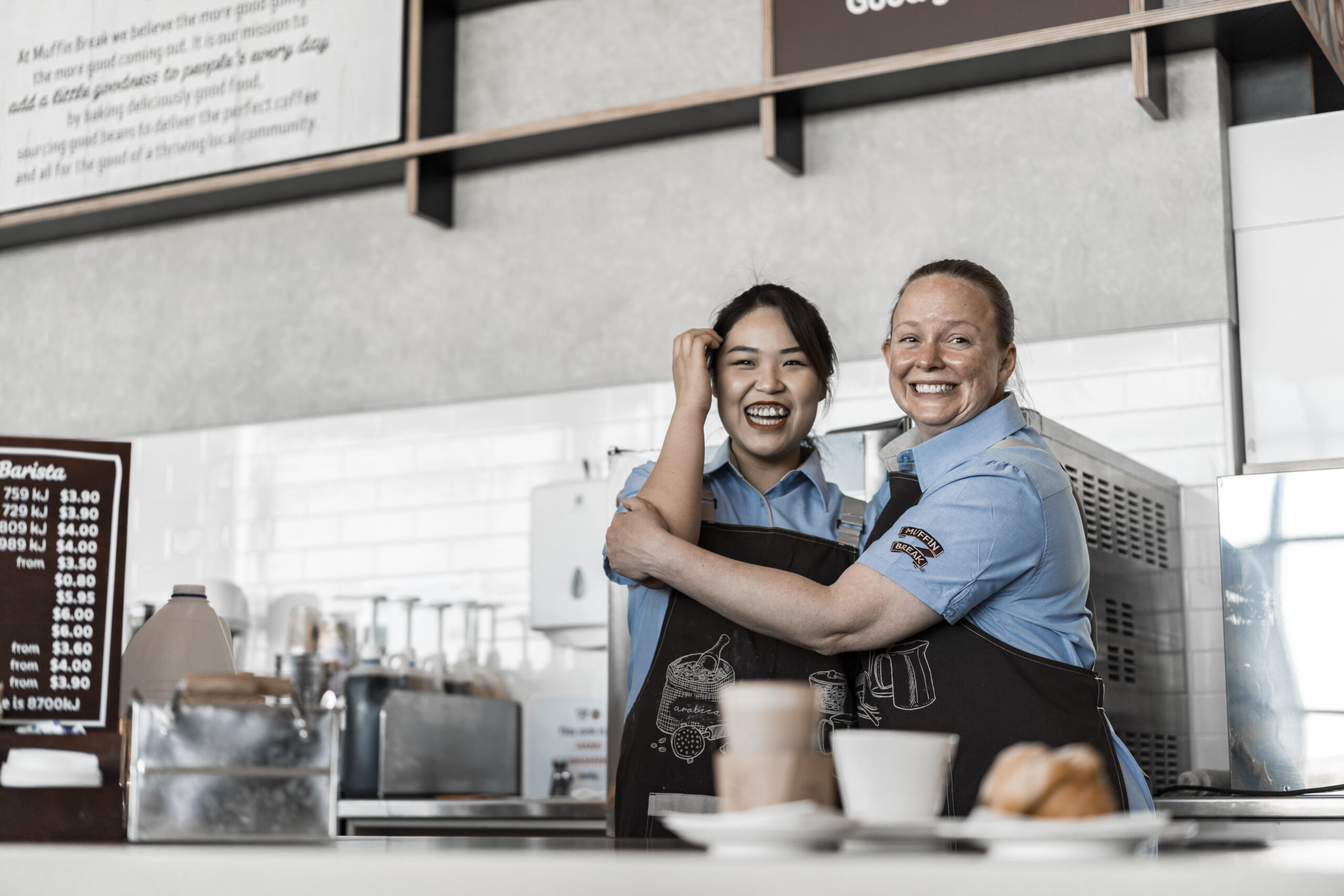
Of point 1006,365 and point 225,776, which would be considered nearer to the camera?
point 225,776

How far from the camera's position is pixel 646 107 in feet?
11.9

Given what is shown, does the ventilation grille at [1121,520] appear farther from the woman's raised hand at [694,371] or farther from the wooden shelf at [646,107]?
the wooden shelf at [646,107]

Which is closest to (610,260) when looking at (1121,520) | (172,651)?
(1121,520)

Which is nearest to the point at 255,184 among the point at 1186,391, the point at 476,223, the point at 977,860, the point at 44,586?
the point at 476,223

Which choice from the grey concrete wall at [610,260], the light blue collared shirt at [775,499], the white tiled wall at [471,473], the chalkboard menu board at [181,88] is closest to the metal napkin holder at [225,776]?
the light blue collared shirt at [775,499]

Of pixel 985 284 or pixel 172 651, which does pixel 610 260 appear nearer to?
pixel 985 284

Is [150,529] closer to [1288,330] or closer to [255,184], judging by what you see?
[255,184]

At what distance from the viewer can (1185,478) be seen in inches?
124

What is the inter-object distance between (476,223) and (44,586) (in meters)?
2.84

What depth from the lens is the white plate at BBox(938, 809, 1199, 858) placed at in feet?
2.55

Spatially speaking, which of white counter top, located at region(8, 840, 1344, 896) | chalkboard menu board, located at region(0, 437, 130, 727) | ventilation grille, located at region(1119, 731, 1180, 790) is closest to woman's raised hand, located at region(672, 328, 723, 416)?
chalkboard menu board, located at region(0, 437, 130, 727)

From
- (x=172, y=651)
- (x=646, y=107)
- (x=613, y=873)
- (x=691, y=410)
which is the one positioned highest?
(x=646, y=107)

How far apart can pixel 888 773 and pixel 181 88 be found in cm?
393

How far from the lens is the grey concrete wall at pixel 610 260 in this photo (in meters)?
3.33
